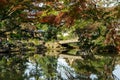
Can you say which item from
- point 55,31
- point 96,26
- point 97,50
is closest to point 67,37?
point 55,31

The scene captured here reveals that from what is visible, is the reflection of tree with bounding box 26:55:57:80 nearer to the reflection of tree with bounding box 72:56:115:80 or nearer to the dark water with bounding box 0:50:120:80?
the dark water with bounding box 0:50:120:80

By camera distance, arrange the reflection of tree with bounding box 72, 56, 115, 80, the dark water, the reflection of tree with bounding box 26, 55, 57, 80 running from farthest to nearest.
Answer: the reflection of tree with bounding box 72, 56, 115, 80
the reflection of tree with bounding box 26, 55, 57, 80
the dark water

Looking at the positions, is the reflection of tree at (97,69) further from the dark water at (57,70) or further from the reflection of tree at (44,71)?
the reflection of tree at (44,71)

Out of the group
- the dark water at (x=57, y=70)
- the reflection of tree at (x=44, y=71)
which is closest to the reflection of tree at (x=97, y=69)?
the dark water at (x=57, y=70)

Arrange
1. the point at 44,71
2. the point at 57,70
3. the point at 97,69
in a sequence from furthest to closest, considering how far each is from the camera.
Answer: the point at 57,70 < the point at 97,69 < the point at 44,71

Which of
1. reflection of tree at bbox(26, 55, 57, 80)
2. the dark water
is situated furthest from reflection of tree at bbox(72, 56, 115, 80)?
reflection of tree at bbox(26, 55, 57, 80)

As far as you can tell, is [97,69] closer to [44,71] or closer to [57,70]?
[57,70]

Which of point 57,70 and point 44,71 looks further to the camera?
point 57,70

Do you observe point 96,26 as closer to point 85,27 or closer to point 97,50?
point 85,27

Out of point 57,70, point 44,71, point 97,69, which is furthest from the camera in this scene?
point 57,70

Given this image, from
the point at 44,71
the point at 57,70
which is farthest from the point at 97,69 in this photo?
the point at 44,71

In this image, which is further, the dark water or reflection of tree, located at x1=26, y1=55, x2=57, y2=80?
reflection of tree, located at x1=26, y1=55, x2=57, y2=80

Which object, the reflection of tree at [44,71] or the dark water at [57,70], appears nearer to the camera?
the dark water at [57,70]

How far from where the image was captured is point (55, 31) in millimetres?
32750
